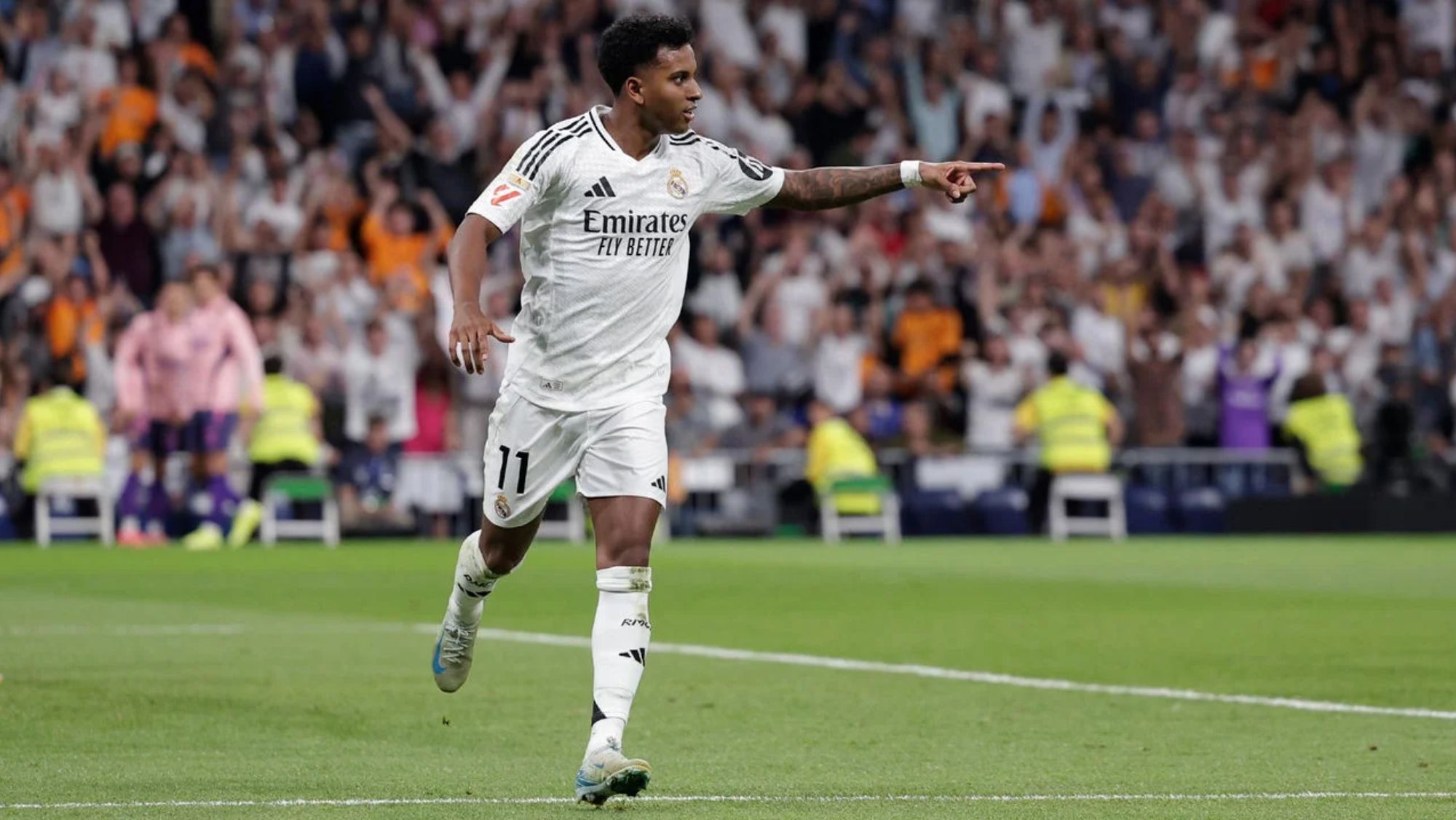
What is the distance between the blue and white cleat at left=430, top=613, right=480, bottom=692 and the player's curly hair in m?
2.17

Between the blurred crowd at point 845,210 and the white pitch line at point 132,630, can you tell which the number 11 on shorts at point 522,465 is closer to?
the white pitch line at point 132,630

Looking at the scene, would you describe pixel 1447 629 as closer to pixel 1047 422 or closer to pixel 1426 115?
pixel 1047 422

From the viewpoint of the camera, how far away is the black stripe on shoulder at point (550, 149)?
25.1 feet

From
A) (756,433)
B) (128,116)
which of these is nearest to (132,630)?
(128,116)

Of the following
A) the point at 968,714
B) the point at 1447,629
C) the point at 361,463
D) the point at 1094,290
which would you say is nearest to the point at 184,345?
the point at 361,463

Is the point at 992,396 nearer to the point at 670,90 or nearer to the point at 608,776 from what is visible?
the point at 670,90

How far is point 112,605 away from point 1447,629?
7.98 meters

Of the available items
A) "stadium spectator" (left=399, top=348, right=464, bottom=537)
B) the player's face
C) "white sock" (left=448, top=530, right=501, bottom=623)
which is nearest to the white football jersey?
the player's face

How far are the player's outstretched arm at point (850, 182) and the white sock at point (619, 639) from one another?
1.43 meters

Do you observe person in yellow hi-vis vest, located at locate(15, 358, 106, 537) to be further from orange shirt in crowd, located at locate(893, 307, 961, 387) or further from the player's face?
the player's face

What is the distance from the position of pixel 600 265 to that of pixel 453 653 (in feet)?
6.12

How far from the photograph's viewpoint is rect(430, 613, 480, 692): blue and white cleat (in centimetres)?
898

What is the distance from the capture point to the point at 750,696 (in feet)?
33.7

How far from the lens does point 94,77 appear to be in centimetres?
2445
